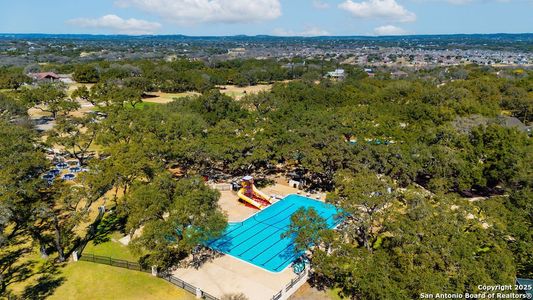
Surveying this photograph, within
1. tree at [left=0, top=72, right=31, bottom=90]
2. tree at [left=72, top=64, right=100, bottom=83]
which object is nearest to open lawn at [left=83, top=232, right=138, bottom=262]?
tree at [left=0, top=72, right=31, bottom=90]

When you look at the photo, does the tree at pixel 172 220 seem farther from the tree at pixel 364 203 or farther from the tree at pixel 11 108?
the tree at pixel 11 108

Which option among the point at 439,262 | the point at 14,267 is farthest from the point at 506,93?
the point at 14,267

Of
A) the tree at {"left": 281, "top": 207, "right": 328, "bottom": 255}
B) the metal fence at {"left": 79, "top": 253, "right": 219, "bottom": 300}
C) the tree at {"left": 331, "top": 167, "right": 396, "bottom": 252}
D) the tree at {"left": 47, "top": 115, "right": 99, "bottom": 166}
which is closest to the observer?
the tree at {"left": 281, "top": 207, "right": 328, "bottom": 255}

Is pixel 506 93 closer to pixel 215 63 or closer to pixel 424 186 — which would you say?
pixel 424 186

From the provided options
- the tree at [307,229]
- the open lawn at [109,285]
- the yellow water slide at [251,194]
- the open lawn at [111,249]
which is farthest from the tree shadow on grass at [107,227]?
the tree at [307,229]

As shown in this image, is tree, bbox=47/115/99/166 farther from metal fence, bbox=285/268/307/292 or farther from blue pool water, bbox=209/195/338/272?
metal fence, bbox=285/268/307/292

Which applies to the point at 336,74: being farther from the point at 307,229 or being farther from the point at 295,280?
the point at 295,280

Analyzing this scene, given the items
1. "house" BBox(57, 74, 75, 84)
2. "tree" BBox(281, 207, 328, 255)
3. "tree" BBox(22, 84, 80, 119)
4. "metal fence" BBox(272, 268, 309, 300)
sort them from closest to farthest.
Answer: "metal fence" BBox(272, 268, 309, 300) → "tree" BBox(281, 207, 328, 255) → "tree" BBox(22, 84, 80, 119) → "house" BBox(57, 74, 75, 84)
